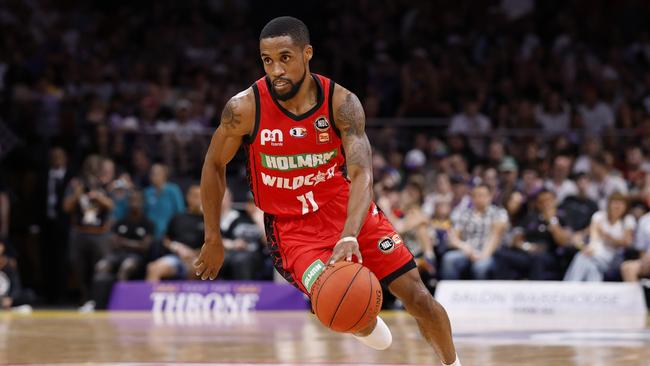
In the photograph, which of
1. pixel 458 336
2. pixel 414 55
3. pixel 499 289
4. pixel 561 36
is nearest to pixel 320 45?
pixel 414 55

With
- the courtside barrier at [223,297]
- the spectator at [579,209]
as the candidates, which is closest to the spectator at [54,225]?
the courtside barrier at [223,297]

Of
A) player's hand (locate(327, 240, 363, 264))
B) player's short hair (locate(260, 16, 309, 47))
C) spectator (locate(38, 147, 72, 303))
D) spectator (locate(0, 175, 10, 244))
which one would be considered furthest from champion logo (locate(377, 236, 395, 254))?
spectator (locate(38, 147, 72, 303))

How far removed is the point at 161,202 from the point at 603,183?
5.68 m

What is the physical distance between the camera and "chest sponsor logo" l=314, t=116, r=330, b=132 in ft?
20.0

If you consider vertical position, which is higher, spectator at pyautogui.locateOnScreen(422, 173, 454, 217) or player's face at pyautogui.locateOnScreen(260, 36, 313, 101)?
player's face at pyautogui.locateOnScreen(260, 36, 313, 101)

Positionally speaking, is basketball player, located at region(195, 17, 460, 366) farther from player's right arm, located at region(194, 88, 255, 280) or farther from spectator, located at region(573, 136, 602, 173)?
spectator, located at region(573, 136, 602, 173)

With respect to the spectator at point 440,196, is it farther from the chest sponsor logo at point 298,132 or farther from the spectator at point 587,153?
the chest sponsor logo at point 298,132

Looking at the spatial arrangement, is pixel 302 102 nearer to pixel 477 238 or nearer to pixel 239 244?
pixel 477 238

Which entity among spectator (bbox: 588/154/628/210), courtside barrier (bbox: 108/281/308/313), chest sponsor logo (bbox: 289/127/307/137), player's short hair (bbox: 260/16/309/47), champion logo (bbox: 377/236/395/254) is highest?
player's short hair (bbox: 260/16/309/47)

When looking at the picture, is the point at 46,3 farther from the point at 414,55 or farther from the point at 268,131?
the point at 268,131

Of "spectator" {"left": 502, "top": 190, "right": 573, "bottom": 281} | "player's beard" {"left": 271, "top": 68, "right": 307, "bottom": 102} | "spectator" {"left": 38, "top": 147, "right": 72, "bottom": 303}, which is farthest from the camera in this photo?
"spectator" {"left": 38, "top": 147, "right": 72, "bottom": 303}

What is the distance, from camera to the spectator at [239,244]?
14.0m

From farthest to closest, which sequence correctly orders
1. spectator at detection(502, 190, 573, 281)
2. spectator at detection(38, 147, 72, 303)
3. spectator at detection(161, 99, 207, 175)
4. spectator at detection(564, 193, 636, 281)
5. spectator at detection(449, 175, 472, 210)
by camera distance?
spectator at detection(161, 99, 207, 175)
spectator at detection(38, 147, 72, 303)
spectator at detection(449, 175, 472, 210)
spectator at detection(502, 190, 573, 281)
spectator at detection(564, 193, 636, 281)

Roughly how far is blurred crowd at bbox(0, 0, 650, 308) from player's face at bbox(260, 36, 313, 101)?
7581mm
